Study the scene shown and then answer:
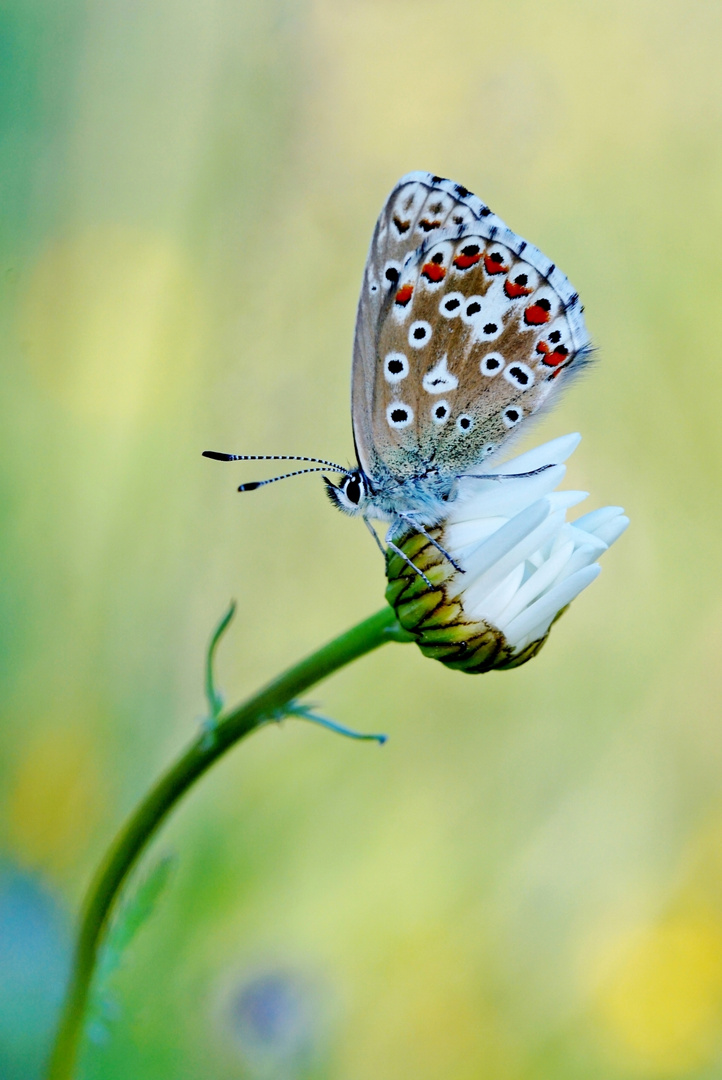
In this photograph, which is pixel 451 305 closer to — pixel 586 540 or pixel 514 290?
pixel 514 290

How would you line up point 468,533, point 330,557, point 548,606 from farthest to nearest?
point 330,557
point 468,533
point 548,606

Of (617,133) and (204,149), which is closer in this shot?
(204,149)

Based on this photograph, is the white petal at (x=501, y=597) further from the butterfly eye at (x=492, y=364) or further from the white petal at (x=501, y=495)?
the butterfly eye at (x=492, y=364)

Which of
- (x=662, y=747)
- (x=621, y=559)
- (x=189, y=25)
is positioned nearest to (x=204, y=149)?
(x=189, y=25)

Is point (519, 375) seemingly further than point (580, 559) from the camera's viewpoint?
Yes

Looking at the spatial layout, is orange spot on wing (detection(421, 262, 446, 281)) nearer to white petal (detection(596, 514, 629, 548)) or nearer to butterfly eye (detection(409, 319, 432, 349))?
butterfly eye (detection(409, 319, 432, 349))

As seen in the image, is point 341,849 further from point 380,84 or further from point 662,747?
point 380,84

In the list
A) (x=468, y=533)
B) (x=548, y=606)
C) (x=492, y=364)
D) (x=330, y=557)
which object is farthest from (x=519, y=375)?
(x=330, y=557)

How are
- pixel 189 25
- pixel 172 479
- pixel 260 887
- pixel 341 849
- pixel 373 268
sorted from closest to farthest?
1. pixel 373 268
2. pixel 260 887
3. pixel 341 849
4. pixel 172 479
5. pixel 189 25
